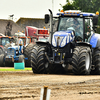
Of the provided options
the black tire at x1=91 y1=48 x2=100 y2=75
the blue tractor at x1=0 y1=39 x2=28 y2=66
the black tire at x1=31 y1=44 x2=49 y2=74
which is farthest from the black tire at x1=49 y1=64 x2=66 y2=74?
the blue tractor at x1=0 y1=39 x2=28 y2=66

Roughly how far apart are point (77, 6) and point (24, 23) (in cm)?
1574

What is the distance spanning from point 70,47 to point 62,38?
68cm

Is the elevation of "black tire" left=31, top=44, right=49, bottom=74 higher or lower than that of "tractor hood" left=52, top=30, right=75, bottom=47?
lower

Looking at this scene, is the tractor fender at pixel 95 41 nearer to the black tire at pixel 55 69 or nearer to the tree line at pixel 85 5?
the black tire at pixel 55 69

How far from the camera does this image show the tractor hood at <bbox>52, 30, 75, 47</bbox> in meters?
15.7

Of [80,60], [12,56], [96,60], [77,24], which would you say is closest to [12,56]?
[12,56]

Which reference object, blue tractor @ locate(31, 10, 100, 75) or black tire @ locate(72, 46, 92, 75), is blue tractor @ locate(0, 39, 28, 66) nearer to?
blue tractor @ locate(31, 10, 100, 75)

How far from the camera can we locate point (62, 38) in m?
15.7

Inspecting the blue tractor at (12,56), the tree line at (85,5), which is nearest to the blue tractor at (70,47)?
the blue tractor at (12,56)

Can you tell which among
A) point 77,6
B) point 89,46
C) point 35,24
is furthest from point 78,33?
point 35,24

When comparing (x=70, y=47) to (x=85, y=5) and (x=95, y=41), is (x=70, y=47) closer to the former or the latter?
(x=95, y=41)

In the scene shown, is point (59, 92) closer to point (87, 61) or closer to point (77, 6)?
point (87, 61)

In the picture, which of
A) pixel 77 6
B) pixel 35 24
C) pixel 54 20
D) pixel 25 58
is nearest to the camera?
pixel 54 20

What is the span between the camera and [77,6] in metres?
49.7
